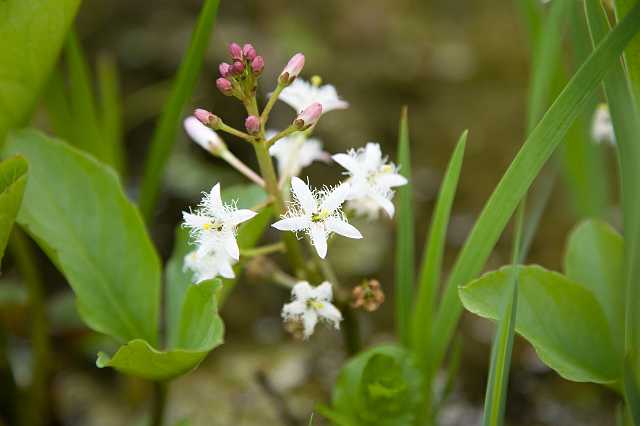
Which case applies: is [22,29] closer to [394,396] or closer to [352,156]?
[352,156]

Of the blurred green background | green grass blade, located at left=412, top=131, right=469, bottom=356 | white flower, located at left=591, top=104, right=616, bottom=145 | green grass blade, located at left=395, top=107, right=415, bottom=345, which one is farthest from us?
the blurred green background

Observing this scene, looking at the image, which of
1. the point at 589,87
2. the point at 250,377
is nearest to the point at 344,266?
the point at 250,377

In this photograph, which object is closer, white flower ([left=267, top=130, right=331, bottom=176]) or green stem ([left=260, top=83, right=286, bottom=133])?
green stem ([left=260, top=83, right=286, bottom=133])

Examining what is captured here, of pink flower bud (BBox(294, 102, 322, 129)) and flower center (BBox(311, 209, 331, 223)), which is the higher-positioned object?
pink flower bud (BBox(294, 102, 322, 129))

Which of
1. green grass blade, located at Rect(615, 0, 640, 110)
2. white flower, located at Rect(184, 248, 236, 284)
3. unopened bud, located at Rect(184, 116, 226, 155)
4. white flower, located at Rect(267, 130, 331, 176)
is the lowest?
white flower, located at Rect(184, 248, 236, 284)

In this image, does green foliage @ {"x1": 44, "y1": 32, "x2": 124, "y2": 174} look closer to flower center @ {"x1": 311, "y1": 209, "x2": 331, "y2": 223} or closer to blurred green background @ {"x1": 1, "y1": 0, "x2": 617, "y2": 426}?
blurred green background @ {"x1": 1, "y1": 0, "x2": 617, "y2": 426}

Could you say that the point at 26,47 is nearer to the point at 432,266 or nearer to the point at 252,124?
the point at 252,124

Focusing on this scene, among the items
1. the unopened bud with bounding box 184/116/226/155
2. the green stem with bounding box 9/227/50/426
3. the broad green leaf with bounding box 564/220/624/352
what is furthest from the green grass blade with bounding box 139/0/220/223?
the broad green leaf with bounding box 564/220/624/352

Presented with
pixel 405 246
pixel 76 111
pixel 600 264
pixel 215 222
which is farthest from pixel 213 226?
pixel 600 264
